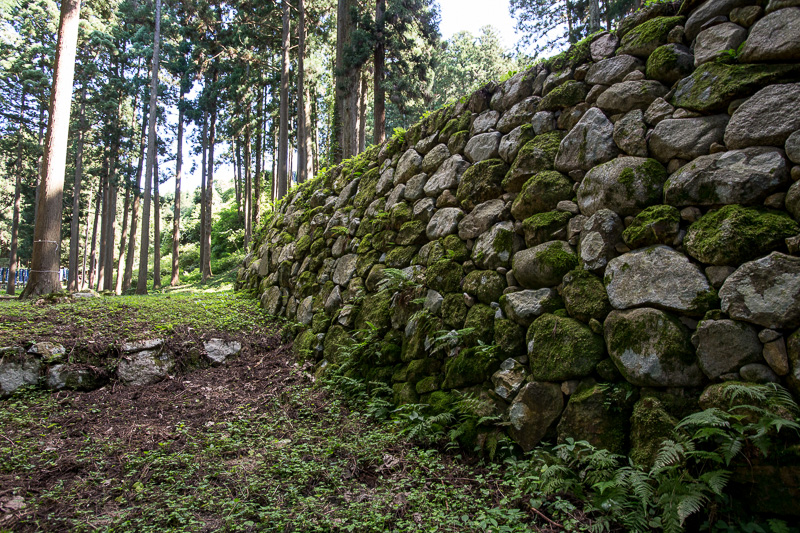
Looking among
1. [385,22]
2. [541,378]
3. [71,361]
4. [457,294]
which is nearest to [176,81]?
[385,22]

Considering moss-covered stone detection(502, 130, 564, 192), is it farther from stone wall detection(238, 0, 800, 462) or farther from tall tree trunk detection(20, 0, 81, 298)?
tall tree trunk detection(20, 0, 81, 298)

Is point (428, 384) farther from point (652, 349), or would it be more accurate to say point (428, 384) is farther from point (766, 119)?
point (766, 119)

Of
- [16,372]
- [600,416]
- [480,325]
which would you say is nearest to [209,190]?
[16,372]

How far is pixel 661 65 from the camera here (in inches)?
123

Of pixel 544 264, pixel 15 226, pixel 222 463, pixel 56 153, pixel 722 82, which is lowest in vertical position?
pixel 222 463

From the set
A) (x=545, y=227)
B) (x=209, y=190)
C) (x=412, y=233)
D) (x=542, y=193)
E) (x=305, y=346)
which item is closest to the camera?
(x=545, y=227)

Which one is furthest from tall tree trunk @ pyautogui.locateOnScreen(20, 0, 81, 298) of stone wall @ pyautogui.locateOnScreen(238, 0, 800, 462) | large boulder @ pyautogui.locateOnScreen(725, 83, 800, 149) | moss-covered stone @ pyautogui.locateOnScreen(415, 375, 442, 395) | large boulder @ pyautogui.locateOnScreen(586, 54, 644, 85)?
large boulder @ pyautogui.locateOnScreen(725, 83, 800, 149)

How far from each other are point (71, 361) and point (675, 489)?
578 cm

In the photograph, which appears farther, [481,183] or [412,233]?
[412,233]

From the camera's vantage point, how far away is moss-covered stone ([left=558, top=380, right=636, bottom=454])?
2.61 metres

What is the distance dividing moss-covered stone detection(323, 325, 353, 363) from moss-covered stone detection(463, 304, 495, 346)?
5.62 ft

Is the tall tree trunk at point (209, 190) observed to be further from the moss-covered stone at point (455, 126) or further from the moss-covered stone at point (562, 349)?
the moss-covered stone at point (562, 349)

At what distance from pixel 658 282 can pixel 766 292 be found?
548 mm

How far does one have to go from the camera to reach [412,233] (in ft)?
16.4
